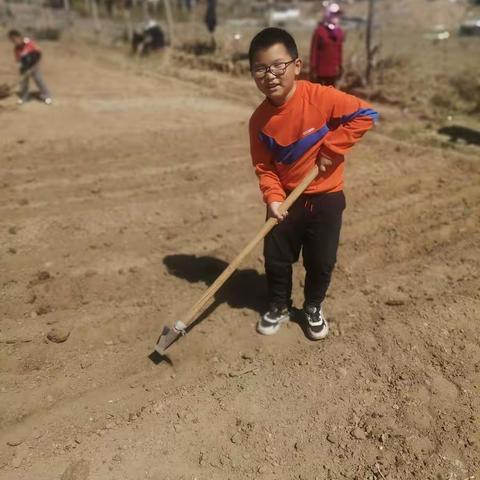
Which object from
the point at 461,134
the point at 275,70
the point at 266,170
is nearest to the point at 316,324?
the point at 266,170

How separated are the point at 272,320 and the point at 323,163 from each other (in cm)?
104

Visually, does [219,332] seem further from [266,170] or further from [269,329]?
[266,170]

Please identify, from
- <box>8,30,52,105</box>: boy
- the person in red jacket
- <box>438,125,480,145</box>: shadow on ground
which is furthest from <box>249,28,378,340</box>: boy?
<box>8,30,52,105</box>: boy

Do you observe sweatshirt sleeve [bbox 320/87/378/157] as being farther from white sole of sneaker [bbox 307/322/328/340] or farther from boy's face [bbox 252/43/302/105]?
white sole of sneaker [bbox 307/322/328/340]

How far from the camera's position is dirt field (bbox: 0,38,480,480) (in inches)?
88.8

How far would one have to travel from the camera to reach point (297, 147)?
→ 239 cm

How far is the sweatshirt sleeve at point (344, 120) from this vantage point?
7.64 feet

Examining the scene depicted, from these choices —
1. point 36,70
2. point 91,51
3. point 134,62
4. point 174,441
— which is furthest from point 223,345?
point 91,51

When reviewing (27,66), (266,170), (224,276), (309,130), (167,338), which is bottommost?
(167,338)

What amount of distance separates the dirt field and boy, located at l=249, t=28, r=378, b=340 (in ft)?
1.86

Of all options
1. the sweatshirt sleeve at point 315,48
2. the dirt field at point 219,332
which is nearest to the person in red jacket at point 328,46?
the sweatshirt sleeve at point 315,48

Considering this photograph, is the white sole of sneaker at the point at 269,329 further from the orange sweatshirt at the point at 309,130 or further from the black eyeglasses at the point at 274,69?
the black eyeglasses at the point at 274,69

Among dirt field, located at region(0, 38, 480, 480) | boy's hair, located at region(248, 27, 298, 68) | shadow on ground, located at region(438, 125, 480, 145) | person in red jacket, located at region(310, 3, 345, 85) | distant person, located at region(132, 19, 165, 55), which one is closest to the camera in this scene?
boy's hair, located at region(248, 27, 298, 68)

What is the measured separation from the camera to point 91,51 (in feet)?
52.2
